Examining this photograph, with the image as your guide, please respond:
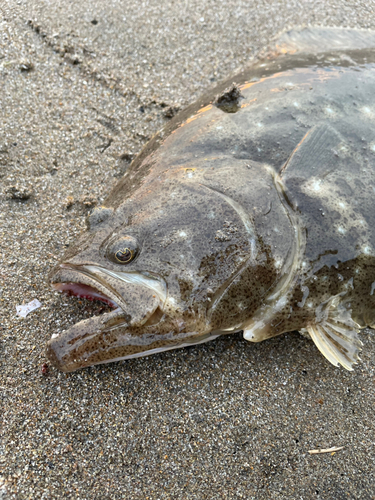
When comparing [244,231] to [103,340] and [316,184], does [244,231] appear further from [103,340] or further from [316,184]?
[103,340]

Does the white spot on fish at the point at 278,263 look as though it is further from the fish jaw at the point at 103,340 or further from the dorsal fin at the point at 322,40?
the dorsal fin at the point at 322,40

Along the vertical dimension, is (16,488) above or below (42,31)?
below

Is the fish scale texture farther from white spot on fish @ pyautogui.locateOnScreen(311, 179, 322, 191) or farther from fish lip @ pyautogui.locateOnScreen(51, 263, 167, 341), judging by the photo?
white spot on fish @ pyautogui.locateOnScreen(311, 179, 322, 191)

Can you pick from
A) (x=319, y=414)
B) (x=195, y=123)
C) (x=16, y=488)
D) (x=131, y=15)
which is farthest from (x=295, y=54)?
(x=16, y=488)

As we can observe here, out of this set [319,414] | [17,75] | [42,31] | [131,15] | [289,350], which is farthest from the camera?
[131,15]

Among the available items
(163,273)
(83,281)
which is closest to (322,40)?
(163,273)

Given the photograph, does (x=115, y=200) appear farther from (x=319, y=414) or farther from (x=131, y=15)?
(x=131, y=15)
